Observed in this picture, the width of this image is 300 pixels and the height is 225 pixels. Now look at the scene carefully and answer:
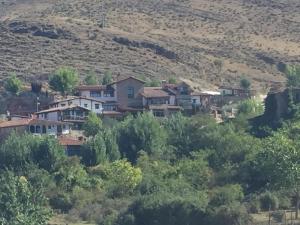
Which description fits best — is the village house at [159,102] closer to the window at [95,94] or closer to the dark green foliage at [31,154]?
the window at [95,94]

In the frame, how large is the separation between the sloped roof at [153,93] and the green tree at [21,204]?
82.5 feet

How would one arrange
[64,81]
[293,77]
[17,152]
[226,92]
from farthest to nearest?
[226,92] → [293,77] → [64,81] → [17,152]

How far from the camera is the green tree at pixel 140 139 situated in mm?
83375

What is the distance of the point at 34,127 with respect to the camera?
295ft

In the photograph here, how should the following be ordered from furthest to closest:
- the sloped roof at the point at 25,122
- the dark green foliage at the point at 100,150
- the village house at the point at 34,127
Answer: the sloped roof at the point at 25,122, the village house at the point at 34,127, the dark green foliage at the point at 100,150

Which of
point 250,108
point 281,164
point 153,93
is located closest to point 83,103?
point 153,93

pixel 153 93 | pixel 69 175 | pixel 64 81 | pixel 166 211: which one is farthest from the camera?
pixel 64 81

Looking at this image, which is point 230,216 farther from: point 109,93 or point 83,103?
point 109,93

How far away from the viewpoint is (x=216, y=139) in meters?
81.8

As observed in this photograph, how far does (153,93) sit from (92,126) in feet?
34.9

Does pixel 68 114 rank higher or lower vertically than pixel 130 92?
lower

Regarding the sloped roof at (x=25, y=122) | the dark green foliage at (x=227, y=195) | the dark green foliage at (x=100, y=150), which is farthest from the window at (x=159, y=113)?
the dark green foliage at (x=227, y=195)

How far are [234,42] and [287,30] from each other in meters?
7.91

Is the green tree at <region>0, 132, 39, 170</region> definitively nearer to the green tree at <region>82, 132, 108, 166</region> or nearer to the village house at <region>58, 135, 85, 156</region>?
the green tree at <region>82, 132, 108, 166</region>
